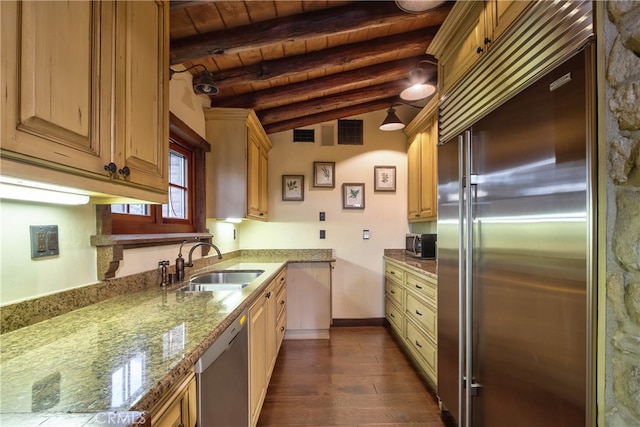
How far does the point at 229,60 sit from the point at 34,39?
183cm

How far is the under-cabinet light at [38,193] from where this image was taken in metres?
0.79

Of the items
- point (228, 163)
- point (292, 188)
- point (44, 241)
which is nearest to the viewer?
point (44, 241)

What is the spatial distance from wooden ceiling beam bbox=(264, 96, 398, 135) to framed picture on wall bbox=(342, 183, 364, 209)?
901 millimetres

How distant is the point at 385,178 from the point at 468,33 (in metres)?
2.25

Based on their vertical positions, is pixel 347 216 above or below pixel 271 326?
above

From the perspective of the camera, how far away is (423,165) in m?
3.22

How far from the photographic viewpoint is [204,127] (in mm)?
2623

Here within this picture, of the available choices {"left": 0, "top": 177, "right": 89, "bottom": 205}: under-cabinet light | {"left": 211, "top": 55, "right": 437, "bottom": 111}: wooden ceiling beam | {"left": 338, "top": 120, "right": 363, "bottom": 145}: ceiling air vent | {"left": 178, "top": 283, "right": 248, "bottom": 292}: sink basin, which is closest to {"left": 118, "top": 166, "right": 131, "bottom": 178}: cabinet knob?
{"left": 0, "top": 177, "right": 89, "bottom": 205}: under-cabinet light

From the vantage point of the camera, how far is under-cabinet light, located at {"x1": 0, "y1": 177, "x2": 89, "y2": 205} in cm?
79

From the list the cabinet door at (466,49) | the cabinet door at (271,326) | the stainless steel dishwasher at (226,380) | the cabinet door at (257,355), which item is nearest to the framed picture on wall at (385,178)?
the cabinet door at (466,49)

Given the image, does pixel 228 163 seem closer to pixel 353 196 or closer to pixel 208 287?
pixel 208 287

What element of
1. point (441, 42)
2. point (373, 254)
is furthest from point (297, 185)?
point (441, 42)

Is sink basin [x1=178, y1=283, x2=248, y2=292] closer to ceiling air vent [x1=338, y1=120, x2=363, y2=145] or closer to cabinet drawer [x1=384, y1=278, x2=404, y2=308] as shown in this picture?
cabinet drawer [x1=384, y1=278, x2=404, y2=308]

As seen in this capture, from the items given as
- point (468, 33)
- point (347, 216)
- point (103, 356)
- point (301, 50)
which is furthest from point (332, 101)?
point (103, 356)
